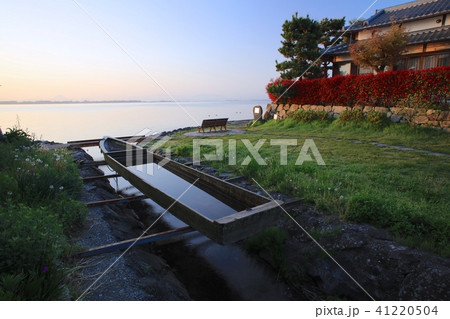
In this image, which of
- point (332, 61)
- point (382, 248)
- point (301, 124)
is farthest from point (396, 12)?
point (382, 248)

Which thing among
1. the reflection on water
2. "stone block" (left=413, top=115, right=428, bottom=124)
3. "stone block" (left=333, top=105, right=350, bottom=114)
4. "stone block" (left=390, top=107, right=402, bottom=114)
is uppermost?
"stone block" (left=333, top=105, right=350, bottom=114)

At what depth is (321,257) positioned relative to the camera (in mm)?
3260

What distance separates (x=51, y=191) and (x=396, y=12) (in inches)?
790

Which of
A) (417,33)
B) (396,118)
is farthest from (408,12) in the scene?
(396,118)

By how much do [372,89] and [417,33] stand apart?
7137 millimetres

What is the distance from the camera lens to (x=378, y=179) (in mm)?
4648

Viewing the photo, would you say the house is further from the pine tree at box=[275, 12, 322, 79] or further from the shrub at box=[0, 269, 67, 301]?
the shrub at box=[0, 269, 67, 301]

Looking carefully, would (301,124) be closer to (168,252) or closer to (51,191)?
(168,252)

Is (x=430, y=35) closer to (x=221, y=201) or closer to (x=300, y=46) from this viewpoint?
(x=300, y=46)

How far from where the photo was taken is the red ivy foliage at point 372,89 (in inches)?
328

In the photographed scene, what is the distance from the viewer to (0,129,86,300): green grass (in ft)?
6.39

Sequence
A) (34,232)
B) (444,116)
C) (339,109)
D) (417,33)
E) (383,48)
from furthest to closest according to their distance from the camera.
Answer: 1. (417,33)
2. (383,48)
3. (339,109)
4. (444,116)
5. (34,232)

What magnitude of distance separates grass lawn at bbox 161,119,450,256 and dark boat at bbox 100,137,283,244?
3.17ft
